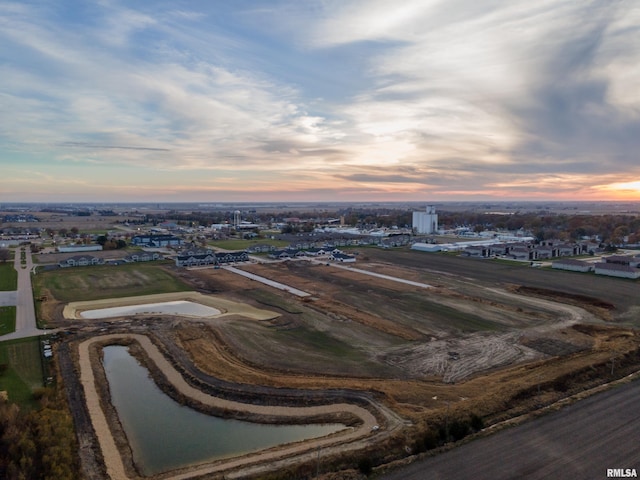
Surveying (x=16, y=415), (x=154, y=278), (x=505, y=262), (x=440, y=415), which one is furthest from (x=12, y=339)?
(x=505, y=262)

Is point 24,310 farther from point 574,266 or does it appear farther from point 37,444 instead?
point 574,266

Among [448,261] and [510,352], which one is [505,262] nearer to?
[448,261]

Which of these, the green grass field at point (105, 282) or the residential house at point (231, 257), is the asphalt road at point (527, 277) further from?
the green grass field at point (105, 282)

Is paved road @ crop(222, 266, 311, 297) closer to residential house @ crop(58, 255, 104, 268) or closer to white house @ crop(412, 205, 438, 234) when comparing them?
residential house @ crop(58, 255, 104, 268)

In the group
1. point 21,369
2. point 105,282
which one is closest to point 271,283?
point 105,282

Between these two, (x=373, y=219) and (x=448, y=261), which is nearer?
(x=448, y=261)

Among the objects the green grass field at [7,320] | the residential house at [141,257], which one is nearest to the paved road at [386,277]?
the residential house at [141,257]

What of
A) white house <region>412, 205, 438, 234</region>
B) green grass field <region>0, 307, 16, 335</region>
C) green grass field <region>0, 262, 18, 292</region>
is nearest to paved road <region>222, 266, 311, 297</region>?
green grass field <region>0, 307, 16, 335</region>
